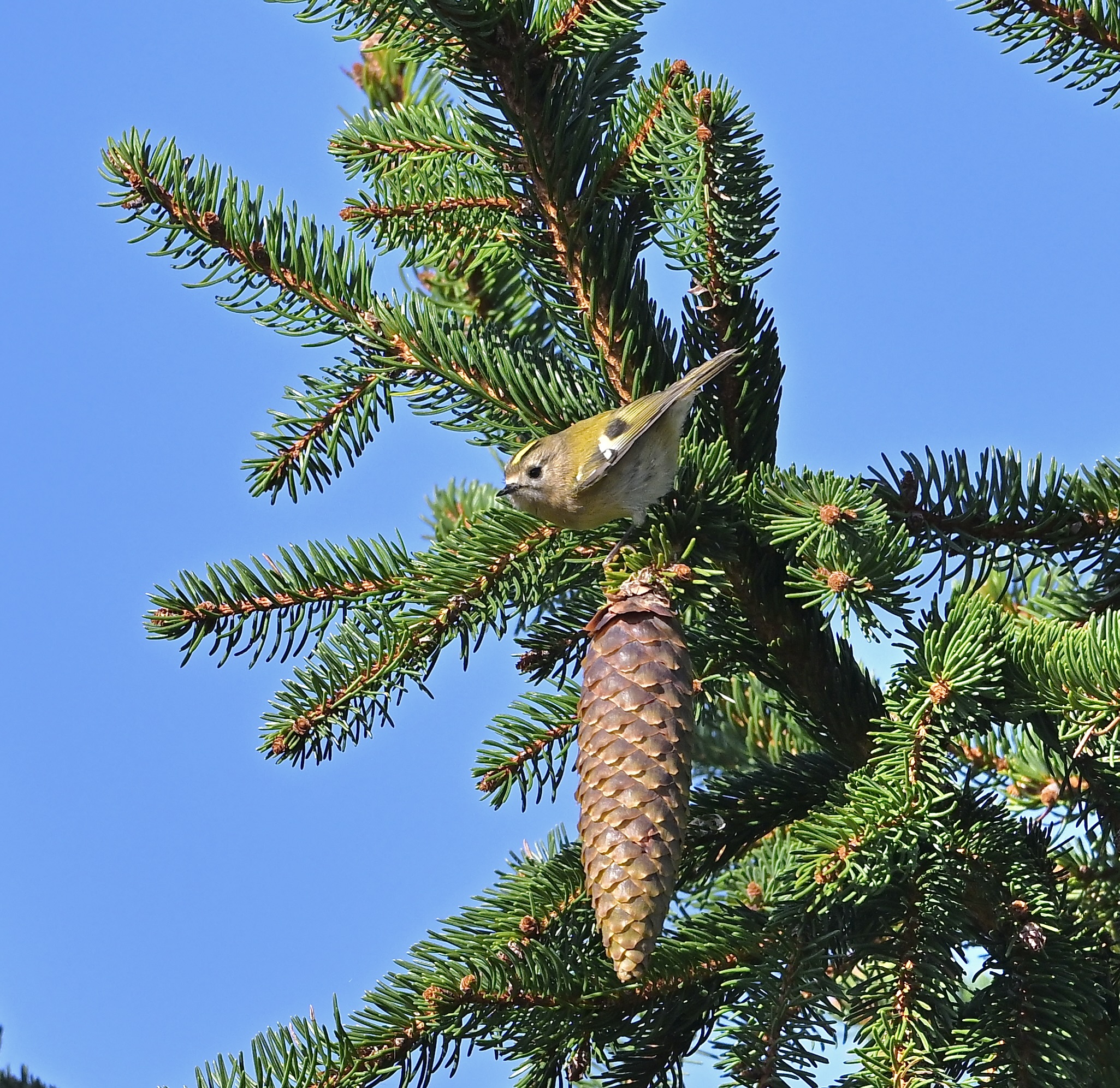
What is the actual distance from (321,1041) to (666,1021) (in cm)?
55

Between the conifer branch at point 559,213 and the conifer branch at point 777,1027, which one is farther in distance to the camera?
the conifer branch at point 559,213

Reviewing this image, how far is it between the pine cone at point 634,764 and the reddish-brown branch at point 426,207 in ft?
2.51

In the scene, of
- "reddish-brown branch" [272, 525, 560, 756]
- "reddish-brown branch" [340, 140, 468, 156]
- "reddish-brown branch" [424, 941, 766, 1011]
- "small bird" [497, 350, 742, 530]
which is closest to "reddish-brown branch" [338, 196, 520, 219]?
"reddish-brown branch" [340, 140, 468, 156]

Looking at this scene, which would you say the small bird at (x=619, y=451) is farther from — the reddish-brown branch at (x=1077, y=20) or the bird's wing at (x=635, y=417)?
the reddish-brown branch at (x=1077, y=20)

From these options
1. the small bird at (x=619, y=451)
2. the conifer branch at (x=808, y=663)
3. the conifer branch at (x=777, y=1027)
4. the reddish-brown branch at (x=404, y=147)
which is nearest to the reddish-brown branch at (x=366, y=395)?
the small bird at (x=619, y=451)

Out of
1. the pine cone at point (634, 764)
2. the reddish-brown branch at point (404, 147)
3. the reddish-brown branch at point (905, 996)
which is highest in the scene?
the reddish-brown branch at point (404, 147)

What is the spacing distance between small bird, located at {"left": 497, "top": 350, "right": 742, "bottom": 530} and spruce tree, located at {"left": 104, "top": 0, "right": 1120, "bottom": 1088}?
0.05 meters

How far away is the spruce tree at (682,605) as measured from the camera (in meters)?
1.95

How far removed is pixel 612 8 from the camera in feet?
6.79

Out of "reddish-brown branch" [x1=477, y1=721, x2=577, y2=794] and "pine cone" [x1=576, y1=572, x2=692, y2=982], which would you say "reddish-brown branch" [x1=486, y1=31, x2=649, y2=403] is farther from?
"reddish-brown branch" [x1=477, y1=721, x2=577, y2=794]

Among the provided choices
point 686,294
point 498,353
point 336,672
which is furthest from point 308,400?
point 686,294

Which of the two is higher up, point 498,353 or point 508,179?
point 508,179

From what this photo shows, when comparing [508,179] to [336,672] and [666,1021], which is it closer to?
[336,672]

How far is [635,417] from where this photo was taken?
2203 millimetres
